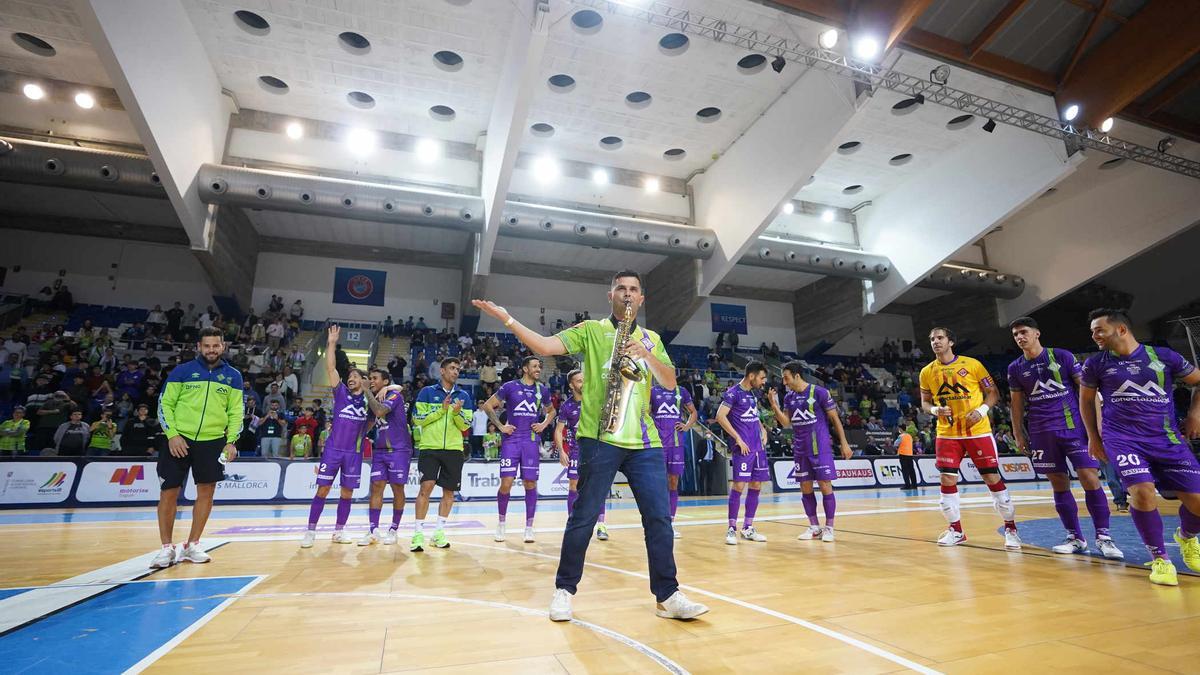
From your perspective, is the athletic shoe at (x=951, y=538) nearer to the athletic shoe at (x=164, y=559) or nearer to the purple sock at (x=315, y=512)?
the purple sock at (x=315, y=512)

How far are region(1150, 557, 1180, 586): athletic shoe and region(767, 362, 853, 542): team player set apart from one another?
289 cm

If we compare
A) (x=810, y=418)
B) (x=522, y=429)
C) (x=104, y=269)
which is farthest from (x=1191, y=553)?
(x=104, y=269)

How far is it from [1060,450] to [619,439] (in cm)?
465

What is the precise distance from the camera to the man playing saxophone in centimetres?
317

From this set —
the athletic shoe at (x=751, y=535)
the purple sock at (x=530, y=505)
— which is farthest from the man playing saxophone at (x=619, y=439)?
the athletic shoe at (x=751, y=535)

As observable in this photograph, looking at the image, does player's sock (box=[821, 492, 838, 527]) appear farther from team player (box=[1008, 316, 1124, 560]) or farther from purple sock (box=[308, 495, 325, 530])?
purple sock (box=[308, 495, 325, 530])

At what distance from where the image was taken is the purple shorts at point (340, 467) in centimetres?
632

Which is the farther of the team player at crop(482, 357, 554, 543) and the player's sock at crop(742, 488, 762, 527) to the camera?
the team player at crop(482, 357, 554, 543)

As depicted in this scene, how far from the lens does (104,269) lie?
2047 cm

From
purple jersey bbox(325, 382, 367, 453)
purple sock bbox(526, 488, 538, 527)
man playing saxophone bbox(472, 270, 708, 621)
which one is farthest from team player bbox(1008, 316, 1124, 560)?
purple jersey bbox(325, 382, 367, 453)

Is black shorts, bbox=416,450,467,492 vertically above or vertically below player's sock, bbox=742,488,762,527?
above

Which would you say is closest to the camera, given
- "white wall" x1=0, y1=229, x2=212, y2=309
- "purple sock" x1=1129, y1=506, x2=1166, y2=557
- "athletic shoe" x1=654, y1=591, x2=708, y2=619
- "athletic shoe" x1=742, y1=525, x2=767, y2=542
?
"athletic shoe" x1=654, y1=591, x2=708, y2=619

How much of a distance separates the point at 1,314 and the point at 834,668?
25207 millimetres

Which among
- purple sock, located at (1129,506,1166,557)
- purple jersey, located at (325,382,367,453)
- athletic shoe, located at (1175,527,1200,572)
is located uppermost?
purple jersey, located at (325,382,367,453)
